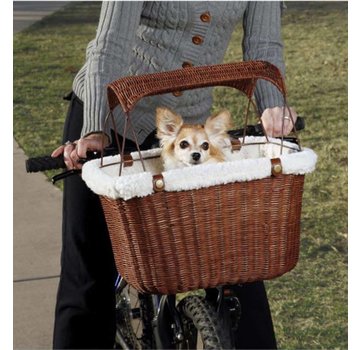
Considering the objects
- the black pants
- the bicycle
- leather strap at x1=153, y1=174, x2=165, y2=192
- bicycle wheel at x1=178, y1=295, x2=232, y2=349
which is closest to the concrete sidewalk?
the black pants

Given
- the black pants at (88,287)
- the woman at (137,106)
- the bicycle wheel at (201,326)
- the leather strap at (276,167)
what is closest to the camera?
the leather strap at (276,167)

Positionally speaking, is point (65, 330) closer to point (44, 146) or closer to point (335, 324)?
point (335, 324)

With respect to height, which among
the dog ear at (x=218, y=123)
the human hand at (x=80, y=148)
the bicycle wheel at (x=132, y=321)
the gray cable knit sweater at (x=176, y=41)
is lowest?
the bicycle wheel at (x=132, y=321)

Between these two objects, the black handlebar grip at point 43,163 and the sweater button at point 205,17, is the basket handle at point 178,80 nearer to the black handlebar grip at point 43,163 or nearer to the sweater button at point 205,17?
the black handlebar grip at point 43,163

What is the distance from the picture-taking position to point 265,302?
3.52 meters

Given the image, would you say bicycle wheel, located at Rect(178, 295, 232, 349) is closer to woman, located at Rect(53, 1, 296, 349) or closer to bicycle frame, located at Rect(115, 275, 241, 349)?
bicycle frame, located at Rect(115, 275, 241, 349)

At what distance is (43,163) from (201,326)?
2.40 ft

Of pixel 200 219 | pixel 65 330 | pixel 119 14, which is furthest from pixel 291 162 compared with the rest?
pixel 65 330

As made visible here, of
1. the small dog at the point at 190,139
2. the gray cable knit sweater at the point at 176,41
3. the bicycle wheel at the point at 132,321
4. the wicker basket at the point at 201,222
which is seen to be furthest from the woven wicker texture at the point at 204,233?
the bicycle wheel at the point at 132,321

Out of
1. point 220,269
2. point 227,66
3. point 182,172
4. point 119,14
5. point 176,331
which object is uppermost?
point 119,14

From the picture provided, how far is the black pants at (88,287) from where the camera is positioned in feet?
11.5

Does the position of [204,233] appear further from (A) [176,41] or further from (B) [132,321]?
(B) [132,321]

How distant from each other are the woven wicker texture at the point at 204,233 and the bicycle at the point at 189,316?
35cm

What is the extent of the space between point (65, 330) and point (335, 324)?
2.04 metres
